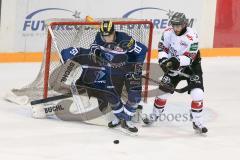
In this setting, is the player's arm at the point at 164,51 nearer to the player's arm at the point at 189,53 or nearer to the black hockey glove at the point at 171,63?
the black hockey glove at the point at 171,63

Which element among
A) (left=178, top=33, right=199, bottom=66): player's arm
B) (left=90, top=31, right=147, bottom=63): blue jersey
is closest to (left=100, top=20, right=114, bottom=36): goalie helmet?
(left=90, top=31, right=147, bottom=63): blue jersey

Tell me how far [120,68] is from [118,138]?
23.3 inches

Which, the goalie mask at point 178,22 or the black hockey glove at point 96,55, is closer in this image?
the goalie mask at point 178,22

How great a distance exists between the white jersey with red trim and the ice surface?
0.59 m

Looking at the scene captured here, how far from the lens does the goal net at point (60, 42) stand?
5.85m

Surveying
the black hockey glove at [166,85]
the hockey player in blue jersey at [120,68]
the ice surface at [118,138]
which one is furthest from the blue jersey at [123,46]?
the ice surface at [118,138]

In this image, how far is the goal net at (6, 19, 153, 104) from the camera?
5.85 meters

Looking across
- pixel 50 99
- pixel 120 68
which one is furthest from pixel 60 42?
pixel 120 68

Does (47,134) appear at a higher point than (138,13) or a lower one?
lower

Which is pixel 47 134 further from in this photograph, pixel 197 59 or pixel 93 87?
pixel 197 59

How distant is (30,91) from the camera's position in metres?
6.37

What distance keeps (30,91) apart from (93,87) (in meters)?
0.78

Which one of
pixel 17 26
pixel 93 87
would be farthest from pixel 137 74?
pixel 17 26

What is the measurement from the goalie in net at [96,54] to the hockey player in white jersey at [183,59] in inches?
8.5
